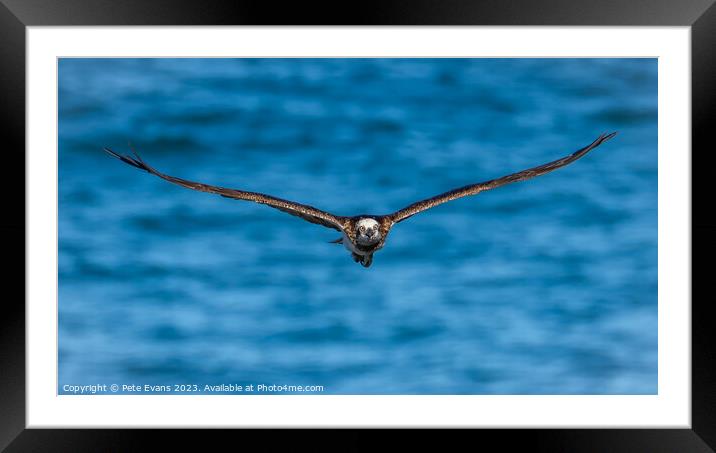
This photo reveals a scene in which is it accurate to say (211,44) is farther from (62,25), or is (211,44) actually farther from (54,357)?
(54,357)

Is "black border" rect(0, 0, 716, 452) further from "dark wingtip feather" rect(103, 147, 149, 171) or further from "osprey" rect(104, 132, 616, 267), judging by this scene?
"osprey" rect(104, 132, 616, 267)

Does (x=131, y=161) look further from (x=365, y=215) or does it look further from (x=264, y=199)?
(x=365, y=215)

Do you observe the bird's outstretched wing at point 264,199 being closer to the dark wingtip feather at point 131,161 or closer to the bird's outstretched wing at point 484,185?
the dark wingtip feather at point 131,161

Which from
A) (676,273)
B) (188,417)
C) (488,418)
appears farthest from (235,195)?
(676,273)

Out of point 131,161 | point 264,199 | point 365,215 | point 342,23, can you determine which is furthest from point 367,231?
point 131,161

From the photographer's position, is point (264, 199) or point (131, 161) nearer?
point (131, 161)

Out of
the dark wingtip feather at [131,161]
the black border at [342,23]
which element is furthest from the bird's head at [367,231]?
the dark wingtip feather at [131,161]
